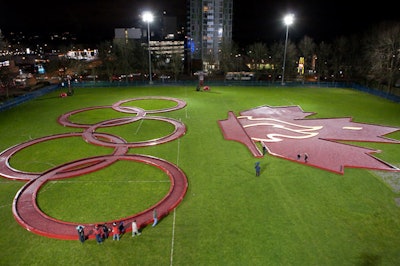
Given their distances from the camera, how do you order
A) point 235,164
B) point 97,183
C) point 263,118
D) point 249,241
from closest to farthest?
1. point 249,241
2. point 97,183
3. point 235,164
4. point 263,118

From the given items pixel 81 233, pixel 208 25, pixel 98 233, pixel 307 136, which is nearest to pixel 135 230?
pixel 98 233

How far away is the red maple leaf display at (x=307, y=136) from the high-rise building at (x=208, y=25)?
324 feet

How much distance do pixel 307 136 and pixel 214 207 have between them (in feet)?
67.9

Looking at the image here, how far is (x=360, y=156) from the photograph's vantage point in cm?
3150

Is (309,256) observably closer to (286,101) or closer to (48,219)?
(48,219)

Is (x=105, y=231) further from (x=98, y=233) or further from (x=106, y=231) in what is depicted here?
(x=98, y=233)

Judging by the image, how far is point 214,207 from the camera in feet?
73.4

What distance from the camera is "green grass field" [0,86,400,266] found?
17406mm

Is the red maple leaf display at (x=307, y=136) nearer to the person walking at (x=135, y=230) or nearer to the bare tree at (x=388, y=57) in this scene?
the person walking at (x=135, y=230)

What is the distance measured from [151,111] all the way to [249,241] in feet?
117

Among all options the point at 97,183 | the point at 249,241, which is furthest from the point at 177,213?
the point at 97,183

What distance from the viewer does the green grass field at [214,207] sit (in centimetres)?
1741

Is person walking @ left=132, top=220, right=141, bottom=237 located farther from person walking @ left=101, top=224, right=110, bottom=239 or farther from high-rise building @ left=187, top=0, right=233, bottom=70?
high-rise building @ left=187, top=0, right=233, bottom=70

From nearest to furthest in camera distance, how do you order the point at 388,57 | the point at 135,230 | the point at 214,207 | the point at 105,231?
the point at 105,231, the point at 135,230, the point at 214,207, the point at 388,57
